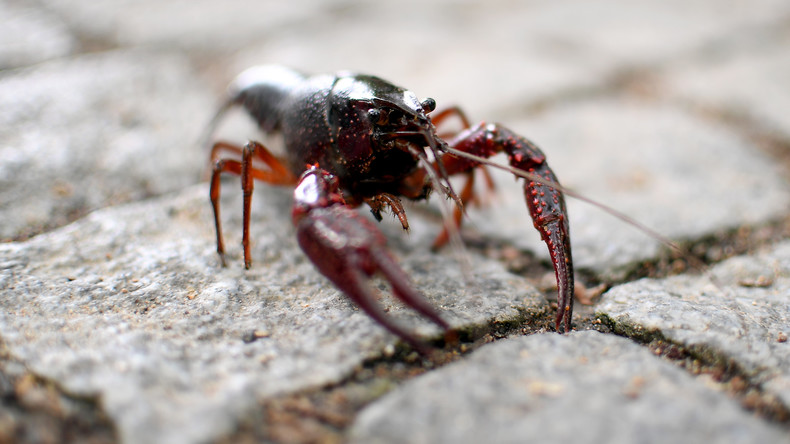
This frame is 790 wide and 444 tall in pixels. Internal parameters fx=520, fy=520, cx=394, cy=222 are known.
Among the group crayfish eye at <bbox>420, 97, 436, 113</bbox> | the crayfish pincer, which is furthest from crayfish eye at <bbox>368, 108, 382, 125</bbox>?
crayfish eye at <bbox>420, 97, 436, 113</bbox>

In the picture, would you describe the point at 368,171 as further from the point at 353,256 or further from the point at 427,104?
the point at 353,256

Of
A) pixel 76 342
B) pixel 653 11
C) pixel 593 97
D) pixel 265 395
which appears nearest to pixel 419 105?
pixel 265 395

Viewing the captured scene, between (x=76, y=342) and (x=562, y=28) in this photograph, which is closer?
(x=76, y=342)

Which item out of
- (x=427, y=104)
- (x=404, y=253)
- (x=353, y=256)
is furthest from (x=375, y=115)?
(x=353, y=256)

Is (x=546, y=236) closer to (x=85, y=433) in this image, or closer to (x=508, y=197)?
(x=508, y=197)

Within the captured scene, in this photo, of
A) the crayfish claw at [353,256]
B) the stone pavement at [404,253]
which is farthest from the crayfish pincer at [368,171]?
the stone pavement at [404,253]

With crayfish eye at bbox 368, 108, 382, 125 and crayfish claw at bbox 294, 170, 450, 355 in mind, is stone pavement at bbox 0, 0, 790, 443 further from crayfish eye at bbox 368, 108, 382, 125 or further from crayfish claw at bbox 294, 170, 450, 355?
crayfish eye at bbox 368, 108, 382, 125

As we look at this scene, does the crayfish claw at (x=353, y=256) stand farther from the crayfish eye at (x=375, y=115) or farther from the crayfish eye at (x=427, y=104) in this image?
the crayfish eye at (x=427, y=104)
